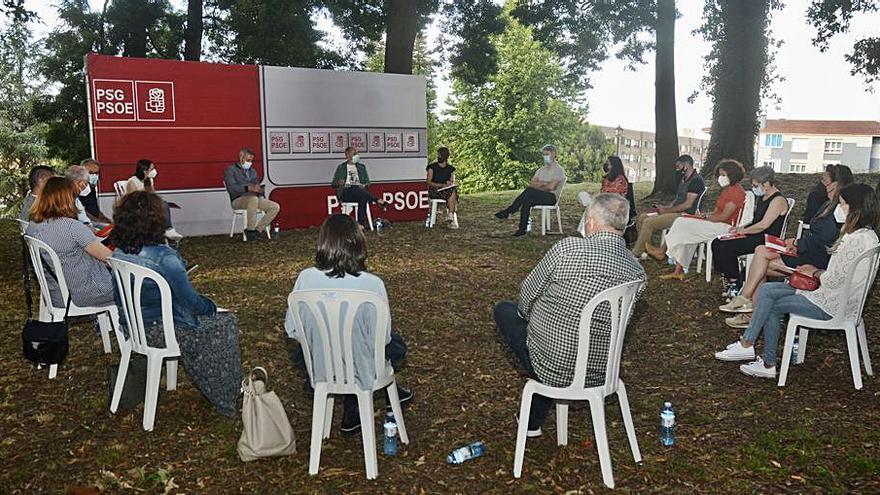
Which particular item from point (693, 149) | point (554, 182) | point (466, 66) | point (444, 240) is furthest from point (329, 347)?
point (693, 149)

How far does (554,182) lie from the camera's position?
1068 centimetres

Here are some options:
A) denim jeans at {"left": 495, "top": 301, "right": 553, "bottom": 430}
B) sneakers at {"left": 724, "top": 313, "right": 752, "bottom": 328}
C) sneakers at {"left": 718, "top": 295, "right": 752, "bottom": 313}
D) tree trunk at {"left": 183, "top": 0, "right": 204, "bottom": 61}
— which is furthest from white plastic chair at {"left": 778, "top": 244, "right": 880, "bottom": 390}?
tree trunk at {"left": 183, "top": 0, "right": 204, "bottom": 61}

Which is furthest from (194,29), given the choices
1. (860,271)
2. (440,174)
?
(860,271)

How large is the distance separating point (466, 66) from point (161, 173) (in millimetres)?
12386

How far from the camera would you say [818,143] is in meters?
63.8

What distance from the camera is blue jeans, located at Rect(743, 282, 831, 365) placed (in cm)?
434

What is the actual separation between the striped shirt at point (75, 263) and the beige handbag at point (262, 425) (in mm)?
1727

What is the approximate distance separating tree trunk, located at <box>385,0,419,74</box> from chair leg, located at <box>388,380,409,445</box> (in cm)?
1170

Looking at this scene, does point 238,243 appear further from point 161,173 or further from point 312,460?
point 312,460

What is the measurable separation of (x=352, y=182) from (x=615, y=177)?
420 cm

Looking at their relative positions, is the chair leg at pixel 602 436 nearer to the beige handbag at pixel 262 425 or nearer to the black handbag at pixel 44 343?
the beige handbag at pixel 262 425

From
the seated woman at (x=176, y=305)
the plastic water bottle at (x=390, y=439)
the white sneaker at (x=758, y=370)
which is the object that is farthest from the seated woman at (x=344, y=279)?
the white sneaker at (x=758, y=370)

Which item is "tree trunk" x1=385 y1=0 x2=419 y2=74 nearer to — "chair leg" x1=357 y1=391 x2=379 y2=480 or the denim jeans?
the denim jeans

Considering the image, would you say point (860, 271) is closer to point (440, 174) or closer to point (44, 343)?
point (44, 343)
